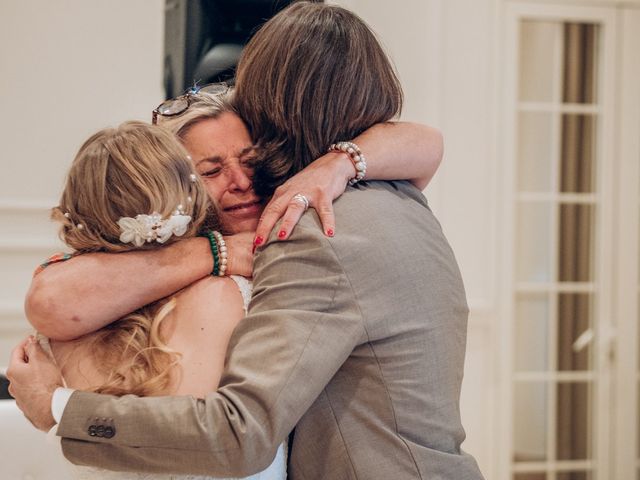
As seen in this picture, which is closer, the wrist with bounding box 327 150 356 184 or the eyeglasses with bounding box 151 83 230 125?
the wrist with bounding box 327 150 356 184

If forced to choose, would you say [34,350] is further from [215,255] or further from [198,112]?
[198,112]

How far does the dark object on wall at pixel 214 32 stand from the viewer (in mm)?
2725

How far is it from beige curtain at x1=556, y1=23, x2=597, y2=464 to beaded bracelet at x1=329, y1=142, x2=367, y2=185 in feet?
8.49

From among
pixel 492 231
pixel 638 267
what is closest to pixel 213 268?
pixel 492 231

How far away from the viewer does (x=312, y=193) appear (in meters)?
1.23

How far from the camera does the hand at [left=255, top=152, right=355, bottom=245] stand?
1208mm

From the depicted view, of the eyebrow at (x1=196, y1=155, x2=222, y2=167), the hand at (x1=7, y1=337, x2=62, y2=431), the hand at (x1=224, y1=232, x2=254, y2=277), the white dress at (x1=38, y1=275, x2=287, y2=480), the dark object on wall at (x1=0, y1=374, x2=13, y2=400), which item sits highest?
the eyebrow at (x1=196, y1=155, x2=222, y2=167)

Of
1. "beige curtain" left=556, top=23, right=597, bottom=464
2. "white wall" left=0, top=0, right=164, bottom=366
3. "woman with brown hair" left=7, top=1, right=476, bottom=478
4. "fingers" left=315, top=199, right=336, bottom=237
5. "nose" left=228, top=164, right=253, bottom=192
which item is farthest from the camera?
"beige curtain" left=556, top=23, right=597, bottom=464

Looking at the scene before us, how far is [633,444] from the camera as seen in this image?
12.1ft

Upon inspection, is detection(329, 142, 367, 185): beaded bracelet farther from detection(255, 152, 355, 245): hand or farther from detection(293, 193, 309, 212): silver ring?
detection(293, 193, 309, 212): silver ring

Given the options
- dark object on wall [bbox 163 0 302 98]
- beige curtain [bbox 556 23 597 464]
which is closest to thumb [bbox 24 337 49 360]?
dark object on wall [bbox 163 0 302 98]

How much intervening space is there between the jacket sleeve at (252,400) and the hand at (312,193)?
5 cm

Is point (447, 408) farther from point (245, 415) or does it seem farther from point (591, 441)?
point (591, 441)

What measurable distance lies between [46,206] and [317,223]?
2217mm
